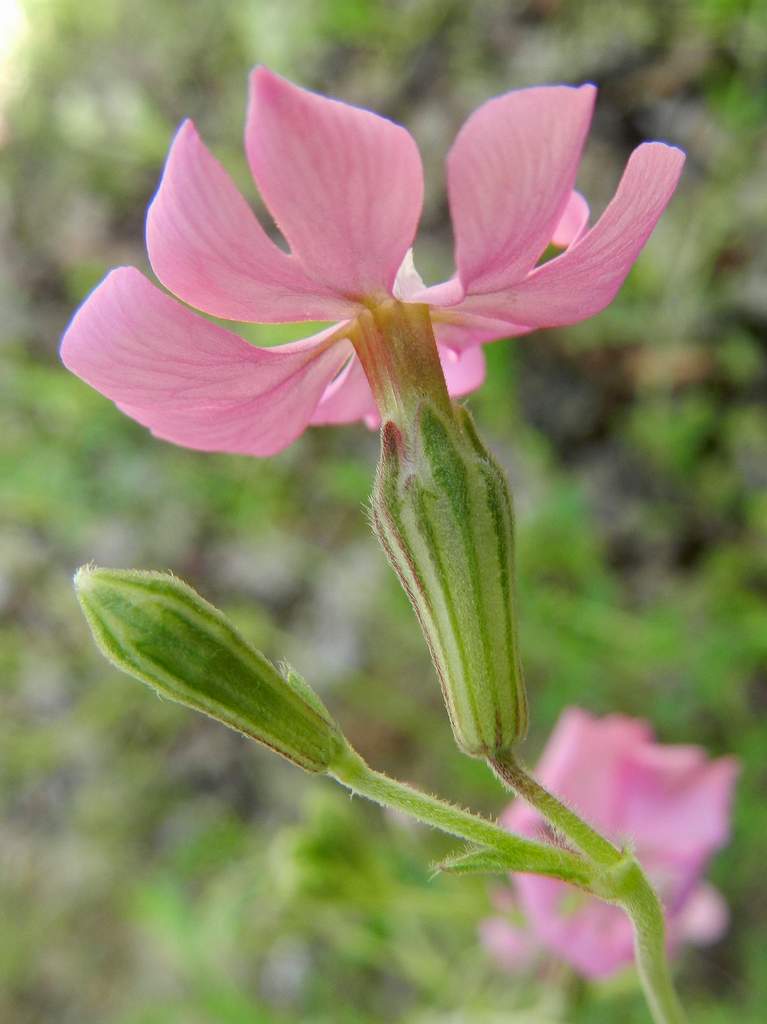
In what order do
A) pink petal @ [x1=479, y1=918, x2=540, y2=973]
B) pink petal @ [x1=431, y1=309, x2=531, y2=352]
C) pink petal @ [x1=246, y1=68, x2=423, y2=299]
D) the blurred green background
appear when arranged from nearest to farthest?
pink petal @ [x1=246, y1=68, x2=423, y2=299] → pink petal @ [x1=431, y1=309, x2=531, y2=352] → pink petal @ [x1=479, y1=918, x2=540, y2=973] → the blurred green background

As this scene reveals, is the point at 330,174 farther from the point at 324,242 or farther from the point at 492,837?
the point at 492,837

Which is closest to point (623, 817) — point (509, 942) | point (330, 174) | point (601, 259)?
point (509, 942)

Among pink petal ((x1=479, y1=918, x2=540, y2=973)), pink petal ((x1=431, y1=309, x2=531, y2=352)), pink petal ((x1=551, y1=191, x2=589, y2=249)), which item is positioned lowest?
pink petal ((x1=479, y1=918, x2=540, y2=973))

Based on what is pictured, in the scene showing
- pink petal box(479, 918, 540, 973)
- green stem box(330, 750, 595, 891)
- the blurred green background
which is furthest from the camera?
the blurred green background

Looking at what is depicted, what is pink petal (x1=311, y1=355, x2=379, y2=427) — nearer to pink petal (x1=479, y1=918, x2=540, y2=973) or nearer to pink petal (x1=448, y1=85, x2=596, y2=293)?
pink petal (x1=448, y1=85, x2=596, y2=293)

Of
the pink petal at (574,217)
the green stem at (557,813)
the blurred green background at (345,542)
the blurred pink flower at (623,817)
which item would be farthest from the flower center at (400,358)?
the blurred green background at (345,542)

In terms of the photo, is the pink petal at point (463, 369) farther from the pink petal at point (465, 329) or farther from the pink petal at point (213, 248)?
the pink petal at point (213, 248)

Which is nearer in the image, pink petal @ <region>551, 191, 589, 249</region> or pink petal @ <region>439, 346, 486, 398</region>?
pink petal @ <region>551, 191, 589, 249</region>

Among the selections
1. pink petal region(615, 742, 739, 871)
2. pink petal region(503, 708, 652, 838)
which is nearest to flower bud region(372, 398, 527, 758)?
pink petal region(503, 708, 652, 838)
